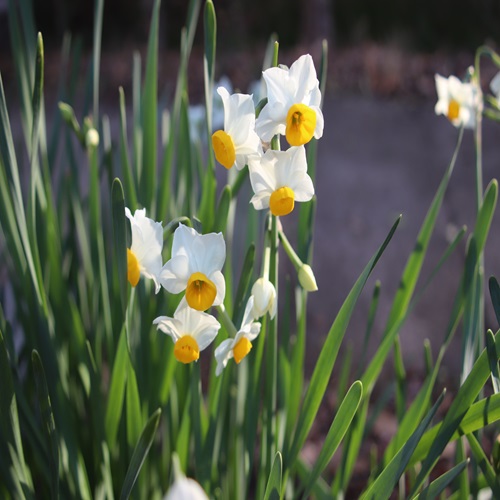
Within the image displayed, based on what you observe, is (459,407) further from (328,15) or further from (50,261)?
(328,15)

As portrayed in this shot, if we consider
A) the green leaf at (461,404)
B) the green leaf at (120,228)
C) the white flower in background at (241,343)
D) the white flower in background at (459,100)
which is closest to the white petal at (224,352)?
the white flower in background at (241,343)

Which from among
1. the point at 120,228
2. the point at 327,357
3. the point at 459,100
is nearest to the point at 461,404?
the point at 327,357

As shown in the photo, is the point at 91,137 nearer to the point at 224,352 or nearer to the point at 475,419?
the point at 224,352

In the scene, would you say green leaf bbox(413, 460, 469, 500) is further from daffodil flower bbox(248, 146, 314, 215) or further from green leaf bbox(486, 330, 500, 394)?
daffodil flower bbox(248, 146, 314, 215)

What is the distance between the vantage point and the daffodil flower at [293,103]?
589mm

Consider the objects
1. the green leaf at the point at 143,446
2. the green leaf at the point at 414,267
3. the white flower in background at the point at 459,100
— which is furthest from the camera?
the white flower in background at the point at 459,100

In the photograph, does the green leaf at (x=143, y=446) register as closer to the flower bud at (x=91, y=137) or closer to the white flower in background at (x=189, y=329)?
the white flower in background at (x=189, y=329)

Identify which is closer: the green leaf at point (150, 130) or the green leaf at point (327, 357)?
the green leaf at point (327, 357)

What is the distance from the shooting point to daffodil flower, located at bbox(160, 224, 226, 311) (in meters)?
0.59

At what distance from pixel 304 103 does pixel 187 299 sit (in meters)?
0.20

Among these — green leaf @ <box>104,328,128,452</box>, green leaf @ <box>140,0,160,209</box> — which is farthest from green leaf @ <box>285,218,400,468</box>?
green leaf @ <box>140,0,160,209</box>

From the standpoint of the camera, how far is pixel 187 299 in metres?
0.59

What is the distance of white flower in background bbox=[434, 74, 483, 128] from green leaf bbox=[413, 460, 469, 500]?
1.77 ft

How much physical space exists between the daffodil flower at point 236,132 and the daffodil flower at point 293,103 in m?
0.01
